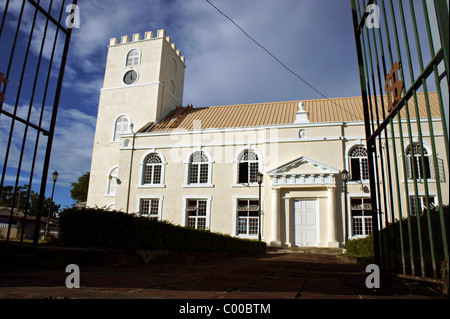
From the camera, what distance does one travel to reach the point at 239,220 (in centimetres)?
2270

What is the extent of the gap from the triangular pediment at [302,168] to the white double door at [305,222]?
187 cm

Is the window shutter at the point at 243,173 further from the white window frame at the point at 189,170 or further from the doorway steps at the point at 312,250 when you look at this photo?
the doorway steps at the point at 312,250

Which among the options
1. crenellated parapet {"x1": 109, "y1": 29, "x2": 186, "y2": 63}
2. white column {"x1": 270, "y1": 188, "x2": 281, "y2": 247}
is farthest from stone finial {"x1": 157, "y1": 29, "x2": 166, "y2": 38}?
white column {"x1": 270, "y1": 188, "x2": 281, "y2": 247}

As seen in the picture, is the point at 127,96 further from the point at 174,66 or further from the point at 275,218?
the point at 275,218

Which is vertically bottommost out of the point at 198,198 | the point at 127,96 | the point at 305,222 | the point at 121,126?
the point at 305,222

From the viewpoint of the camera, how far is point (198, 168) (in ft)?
79.7

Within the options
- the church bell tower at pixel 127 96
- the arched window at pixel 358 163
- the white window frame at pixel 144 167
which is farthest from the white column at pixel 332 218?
the church bell tower at pixel 127 96

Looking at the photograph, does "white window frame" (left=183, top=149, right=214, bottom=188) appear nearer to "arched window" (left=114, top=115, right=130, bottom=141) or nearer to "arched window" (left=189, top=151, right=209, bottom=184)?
"arched window" (left=189, top=151, right=209, bottom=184)

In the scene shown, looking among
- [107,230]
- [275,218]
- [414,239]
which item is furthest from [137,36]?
[414,239]

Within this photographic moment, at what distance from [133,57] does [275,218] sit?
19.4 metres

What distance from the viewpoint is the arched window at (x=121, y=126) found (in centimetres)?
2860

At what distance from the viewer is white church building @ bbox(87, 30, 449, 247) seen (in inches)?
832

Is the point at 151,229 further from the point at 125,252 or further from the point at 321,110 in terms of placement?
the point at 321,110
